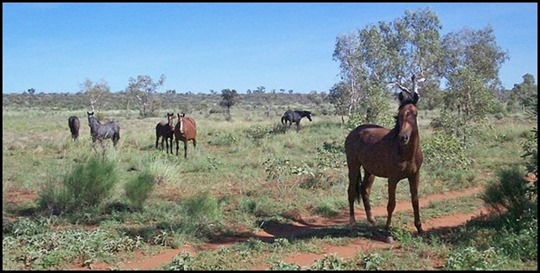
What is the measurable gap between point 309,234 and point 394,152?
78.4 inches

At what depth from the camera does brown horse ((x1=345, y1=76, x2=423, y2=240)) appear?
7.88 m

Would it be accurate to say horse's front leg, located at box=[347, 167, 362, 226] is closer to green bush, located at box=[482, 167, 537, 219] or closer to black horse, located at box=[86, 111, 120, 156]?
green bush, located at box=[482, 167, 537, 219]

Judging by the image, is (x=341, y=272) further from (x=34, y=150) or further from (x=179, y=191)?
(x=34, y=150)

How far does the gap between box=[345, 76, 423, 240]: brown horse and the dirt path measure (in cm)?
66

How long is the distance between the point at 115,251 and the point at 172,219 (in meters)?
1.89

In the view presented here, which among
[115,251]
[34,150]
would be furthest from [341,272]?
[34,150]

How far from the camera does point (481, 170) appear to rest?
15.7 metres

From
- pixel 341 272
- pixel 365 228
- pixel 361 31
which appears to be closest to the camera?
pixel 341 272

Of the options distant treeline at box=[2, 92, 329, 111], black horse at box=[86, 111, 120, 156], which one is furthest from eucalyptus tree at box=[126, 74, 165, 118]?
black horse at box=[86, 111, 120, 156]

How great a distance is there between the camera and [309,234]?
28.7 feet

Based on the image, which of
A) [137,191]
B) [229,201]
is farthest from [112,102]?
[137,191]

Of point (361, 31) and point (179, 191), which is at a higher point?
point (361, 31)

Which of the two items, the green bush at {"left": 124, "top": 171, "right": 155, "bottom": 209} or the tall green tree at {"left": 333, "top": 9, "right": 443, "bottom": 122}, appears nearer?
the green bush at {"left": 124, "top": 171, "right": 155, "bottom": 209}

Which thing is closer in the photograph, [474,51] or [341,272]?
[341,272]
